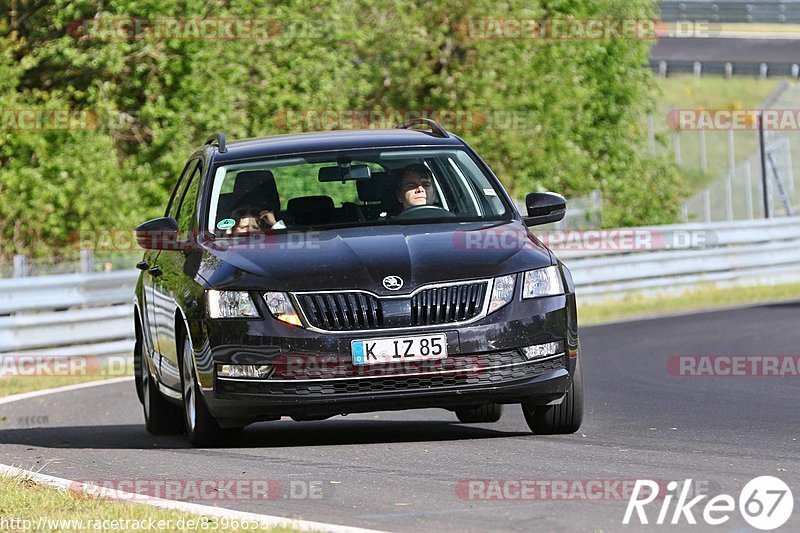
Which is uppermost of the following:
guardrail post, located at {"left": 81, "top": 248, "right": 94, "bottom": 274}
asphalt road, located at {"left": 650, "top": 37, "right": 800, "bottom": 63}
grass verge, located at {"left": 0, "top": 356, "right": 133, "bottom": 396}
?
guardrail post, located at {"left": 81, "top": 248, "right": 94, "bottom": 274}

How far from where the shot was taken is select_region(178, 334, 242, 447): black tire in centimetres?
913

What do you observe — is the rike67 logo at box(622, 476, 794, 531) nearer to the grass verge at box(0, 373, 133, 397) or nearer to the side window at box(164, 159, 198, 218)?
the side window at box(164, 159, 198, 218)

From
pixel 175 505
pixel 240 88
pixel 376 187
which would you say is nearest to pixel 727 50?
pixel 240 88

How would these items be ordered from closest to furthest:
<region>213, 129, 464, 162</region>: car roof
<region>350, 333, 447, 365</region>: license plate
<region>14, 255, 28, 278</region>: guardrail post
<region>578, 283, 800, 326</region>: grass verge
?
<region>350, 333, 447, 365</region>: license plate
<region>213, 129, 464, 162</region>: car roof
<region>14, 255, 28, 278</region>: guardrail post
<region>578, 283, 800, 326</region>: grass verge

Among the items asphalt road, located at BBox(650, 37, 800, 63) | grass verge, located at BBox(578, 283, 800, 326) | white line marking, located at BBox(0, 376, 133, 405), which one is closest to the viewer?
white line marking, located at BBox(0, 376, 133, 405)

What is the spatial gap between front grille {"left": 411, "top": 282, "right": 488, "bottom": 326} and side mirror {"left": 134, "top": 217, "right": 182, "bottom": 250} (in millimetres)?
1971

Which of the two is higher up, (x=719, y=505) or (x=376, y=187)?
(x=376, y=187)

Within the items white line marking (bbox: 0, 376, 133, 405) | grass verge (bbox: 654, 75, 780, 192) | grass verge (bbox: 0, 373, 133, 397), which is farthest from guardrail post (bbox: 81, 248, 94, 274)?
grass verge (bbox: 654, 75, 780, 192)

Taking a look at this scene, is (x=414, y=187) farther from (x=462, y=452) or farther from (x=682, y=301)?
(x=682, y=301)

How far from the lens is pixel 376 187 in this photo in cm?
980

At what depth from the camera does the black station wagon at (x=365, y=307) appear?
27.7ft

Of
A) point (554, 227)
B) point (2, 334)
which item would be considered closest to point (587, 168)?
point (554, 227)

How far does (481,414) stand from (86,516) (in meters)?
4.33

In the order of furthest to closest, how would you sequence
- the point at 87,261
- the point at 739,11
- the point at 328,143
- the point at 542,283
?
1. the point at 739,11
2. the point at 87,261
3. the point at 328,143
4. the point at 542,283
